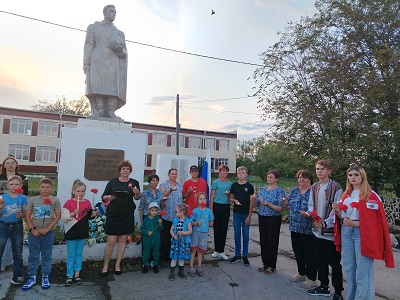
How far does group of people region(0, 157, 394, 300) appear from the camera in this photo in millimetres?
3252

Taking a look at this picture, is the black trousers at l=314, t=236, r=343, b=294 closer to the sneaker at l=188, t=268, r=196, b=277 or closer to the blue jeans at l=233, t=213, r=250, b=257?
the blue jeans at l=233, t=213, r=250, b=257

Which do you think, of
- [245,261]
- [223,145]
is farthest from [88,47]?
[223,145]

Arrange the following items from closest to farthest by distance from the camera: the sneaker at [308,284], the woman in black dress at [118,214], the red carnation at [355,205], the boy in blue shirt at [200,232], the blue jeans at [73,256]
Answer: the red carnation at [355,205], the blue jeans at [73,256], the sneaker at [308,284], the woman in black dress at [118,214], the boy in blue shirt at [200,232]

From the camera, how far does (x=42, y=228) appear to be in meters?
3.68

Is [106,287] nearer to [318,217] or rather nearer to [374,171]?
[318,217]

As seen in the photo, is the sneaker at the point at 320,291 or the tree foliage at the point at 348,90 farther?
the tree foliage at the point at 348,90

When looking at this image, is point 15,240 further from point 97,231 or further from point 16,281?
point 97,231

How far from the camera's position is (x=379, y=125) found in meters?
8.83

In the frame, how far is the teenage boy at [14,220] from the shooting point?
362cm

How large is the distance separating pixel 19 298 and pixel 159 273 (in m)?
1.73

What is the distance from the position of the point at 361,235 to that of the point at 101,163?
4.28 metres

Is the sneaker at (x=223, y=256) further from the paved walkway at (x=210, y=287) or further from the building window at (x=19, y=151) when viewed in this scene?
the building window at (x=19, y=151)

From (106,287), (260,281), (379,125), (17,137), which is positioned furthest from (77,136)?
(17,137)

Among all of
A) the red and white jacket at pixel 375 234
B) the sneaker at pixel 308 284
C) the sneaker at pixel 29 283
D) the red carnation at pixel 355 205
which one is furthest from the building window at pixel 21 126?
the red and white jacket at pixel 375 234
